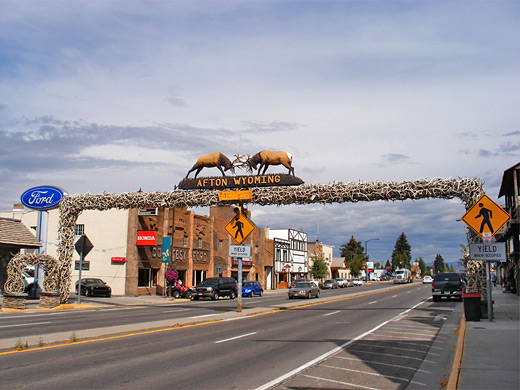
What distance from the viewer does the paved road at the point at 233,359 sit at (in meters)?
8.46

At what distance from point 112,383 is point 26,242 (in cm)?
2705

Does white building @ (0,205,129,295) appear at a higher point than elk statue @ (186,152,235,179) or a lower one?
lower

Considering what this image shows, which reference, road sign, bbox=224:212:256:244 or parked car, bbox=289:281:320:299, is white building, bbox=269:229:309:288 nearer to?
parked car, bbox=289:281:320:299

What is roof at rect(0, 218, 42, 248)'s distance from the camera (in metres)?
30.9

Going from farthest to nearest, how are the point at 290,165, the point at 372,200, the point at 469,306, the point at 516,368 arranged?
the point at 290,165 < the point at 372,200 < the point at 469,306 < the point at 516,368

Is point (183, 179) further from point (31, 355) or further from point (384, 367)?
point (384, 367)

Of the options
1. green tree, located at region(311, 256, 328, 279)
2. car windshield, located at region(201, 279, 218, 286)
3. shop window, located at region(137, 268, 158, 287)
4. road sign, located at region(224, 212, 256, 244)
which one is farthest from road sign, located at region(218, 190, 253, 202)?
green tree, located at region(311, 256, 328, 279)

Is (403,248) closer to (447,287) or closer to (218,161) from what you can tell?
(447,287)

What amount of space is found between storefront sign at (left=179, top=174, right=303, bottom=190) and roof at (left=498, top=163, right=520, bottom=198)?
17.2 m

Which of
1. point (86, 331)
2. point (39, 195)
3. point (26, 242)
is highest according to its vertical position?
point (39, 195)

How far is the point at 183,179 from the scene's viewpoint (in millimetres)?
25922

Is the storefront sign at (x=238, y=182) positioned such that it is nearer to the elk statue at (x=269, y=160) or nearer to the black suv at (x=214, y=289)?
the elk statue at (x=269, y=160)

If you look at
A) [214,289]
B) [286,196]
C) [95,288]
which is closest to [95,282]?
[95,288]

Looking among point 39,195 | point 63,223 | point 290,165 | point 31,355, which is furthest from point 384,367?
point 39,195
